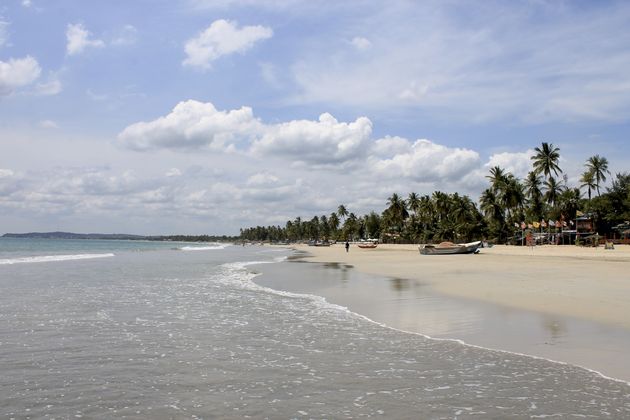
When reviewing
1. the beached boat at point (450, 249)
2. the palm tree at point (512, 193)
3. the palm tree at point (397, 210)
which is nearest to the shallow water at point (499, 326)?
the beached boat at point (450, 249)

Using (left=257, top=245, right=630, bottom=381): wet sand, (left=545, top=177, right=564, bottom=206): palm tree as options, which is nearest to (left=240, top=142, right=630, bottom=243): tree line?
(left=545, top=177, right=564, bottom=206): palm tree

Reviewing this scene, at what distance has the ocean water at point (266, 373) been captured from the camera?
6848mm

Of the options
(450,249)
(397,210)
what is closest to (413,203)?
(397,210)

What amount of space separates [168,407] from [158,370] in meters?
2.16

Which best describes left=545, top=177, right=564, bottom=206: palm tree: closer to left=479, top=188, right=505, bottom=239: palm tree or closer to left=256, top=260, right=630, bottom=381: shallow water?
left=479, top=188, right=505, bottom=239: palm tree

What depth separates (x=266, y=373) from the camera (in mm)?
8742

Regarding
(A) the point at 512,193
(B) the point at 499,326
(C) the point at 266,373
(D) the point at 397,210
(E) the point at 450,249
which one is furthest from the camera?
(D) the point at 397,210

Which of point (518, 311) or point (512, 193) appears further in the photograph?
point (512, 193)

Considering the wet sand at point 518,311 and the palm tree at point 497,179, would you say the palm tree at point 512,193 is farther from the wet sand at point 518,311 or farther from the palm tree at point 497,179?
the wet sand at point 518,311

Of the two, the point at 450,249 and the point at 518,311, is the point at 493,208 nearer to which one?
the point at 450,249

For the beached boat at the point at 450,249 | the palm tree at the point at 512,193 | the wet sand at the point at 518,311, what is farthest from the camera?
the palm tree at the point at 512,193

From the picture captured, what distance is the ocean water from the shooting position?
685 centimetres

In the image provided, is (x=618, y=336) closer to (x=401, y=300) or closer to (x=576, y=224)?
(x=401, y=300)

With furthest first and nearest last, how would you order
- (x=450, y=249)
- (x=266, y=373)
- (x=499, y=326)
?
(x=450, y=249) < (x=499, y=326) < (x=266, y=373)
